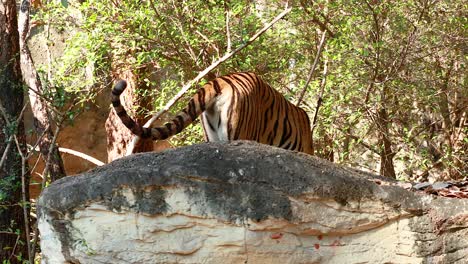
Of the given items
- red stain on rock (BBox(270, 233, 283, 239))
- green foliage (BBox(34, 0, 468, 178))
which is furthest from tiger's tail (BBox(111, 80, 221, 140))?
red stain on rock (BBox(270, 233, 283, 239))

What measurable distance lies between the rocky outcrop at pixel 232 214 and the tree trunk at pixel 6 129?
305 centimetres

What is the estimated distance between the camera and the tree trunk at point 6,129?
7297 mm

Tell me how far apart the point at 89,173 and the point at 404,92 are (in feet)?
22.1

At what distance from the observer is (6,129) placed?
7078 mm

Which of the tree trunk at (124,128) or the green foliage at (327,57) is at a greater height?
the green foliage at (327,57)

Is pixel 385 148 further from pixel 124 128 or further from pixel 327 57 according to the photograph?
pixel 124 128

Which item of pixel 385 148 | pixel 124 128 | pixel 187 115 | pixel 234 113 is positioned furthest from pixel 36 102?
pixel 385 148

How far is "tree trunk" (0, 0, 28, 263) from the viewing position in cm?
730

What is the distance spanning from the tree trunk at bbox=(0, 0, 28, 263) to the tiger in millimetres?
1185

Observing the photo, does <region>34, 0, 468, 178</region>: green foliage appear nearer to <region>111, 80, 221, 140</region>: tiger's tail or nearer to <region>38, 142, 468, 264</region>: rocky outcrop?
<region>111, 80, 221, 140</region>: tiger's tail

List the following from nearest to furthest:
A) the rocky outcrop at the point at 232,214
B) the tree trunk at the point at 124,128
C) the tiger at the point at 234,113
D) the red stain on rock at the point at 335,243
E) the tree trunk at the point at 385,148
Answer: the rocky outcrop at the point at 232,214
the red stain on rock at the point at 335,243
the tiger at the point at 234,113
the tree trunk at the point at 124,128
the tree trunk at the point at 385,148

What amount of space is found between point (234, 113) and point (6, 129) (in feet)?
6.53

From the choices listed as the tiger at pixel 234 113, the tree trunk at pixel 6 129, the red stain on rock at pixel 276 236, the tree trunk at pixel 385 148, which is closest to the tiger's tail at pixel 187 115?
the tiger at pixel 234 113

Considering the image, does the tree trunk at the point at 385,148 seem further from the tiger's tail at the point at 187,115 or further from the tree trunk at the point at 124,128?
the tiger's tail at the point at 187,115
